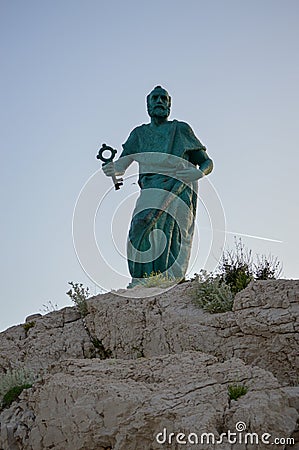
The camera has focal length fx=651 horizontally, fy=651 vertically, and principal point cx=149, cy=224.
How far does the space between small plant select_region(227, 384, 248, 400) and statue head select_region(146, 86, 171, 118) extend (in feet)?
23.1

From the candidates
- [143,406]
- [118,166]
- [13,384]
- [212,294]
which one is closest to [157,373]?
[143,406]

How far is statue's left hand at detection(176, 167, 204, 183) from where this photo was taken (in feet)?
34.8

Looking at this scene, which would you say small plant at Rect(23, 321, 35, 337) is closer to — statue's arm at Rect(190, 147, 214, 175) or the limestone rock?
the limestone rock

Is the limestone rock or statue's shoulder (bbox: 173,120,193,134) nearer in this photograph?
the limestone rock

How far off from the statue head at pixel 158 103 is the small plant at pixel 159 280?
3186mm

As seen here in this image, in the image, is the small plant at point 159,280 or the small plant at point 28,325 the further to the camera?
the small plant at point 159,280

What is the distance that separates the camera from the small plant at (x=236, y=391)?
5.11 meters

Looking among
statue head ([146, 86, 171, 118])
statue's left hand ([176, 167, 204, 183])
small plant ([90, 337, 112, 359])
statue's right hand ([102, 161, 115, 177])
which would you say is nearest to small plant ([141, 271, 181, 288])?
small plant ([90, 337, 112, 359])

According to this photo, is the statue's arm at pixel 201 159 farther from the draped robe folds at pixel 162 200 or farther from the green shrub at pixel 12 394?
the green shrub at pixel 12 394

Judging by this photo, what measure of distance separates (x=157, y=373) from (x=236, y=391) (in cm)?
87

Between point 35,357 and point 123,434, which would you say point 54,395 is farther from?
point 35,357

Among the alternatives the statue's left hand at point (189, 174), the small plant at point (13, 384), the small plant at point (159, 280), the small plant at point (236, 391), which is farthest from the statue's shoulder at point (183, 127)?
the small plant at point (236, 391)

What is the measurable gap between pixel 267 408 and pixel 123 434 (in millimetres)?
1104

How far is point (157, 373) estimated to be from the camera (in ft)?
18.9
